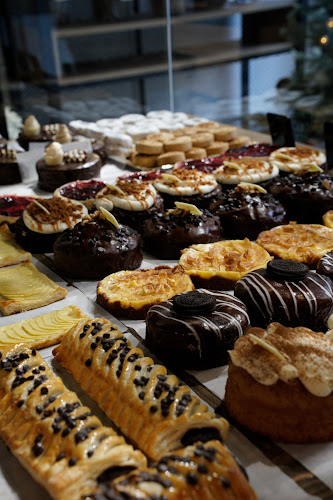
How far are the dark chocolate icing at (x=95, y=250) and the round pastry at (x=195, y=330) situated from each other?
1109mm

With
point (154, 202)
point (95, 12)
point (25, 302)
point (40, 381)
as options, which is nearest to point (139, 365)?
point (40, 381)

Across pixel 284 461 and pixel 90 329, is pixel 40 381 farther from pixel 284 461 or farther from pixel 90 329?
pixel 284 461

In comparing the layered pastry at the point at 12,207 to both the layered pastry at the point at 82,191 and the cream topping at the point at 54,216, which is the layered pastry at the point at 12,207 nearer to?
the layered pastry at the point at 82,191

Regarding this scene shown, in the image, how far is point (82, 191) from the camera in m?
5.69

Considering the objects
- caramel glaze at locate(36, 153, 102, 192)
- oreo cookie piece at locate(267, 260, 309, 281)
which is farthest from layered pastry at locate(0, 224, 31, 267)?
oreo cookie piece at locate(267, 260, 309, 281)

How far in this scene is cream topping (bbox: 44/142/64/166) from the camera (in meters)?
6.31

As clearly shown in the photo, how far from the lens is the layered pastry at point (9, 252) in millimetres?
4797

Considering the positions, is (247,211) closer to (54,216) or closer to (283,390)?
(54,216)

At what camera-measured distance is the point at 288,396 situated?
264 centimetres

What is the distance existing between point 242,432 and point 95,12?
26.4ft

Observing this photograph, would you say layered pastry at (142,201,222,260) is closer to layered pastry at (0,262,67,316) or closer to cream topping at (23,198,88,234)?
cream topping at (23,198,88,234)

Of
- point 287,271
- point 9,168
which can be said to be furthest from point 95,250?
point 9,168

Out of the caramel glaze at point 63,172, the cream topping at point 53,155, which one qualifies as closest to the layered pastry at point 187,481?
the caramel glaze at point 63,172

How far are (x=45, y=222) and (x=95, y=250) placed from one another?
741 mm
